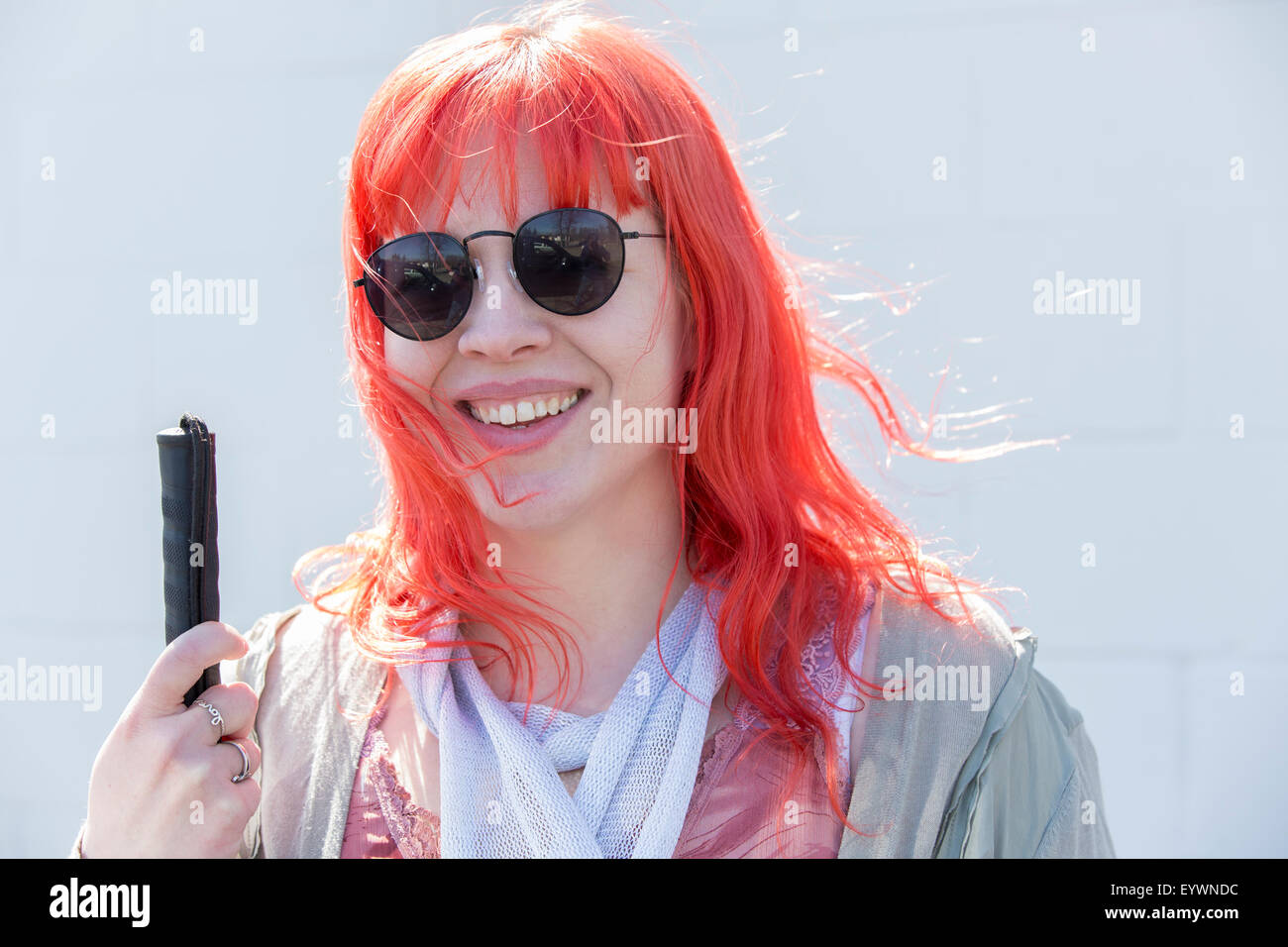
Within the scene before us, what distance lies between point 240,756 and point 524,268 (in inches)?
29.1

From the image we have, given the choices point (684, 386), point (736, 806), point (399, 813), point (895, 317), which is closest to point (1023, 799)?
point (736, 806)

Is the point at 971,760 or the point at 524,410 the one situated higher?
the point at 524,410

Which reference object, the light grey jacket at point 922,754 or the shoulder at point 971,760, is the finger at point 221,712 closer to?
the light grey jacket at point 922,754

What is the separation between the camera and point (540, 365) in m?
1.29

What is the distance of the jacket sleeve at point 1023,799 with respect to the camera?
4.07 feet

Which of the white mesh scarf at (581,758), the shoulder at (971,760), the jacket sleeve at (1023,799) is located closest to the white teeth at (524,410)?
the white mesh scarf at (581,758)

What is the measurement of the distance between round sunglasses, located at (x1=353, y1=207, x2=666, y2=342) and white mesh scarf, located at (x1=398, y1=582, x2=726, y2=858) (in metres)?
0.50

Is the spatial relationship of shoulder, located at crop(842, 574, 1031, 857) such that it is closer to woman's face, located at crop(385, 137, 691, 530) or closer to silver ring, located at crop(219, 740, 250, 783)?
woman's face, located at crop(385, 137, 691, 530)

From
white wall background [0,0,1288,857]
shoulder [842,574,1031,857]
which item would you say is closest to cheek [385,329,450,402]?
shoulder [842,574,1031,857]

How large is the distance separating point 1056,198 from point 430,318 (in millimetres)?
1792

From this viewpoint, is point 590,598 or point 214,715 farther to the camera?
point 590,598

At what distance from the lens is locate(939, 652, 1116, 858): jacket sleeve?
124cm

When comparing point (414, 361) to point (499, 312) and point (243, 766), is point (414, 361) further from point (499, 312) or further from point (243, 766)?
point (243, 766)
